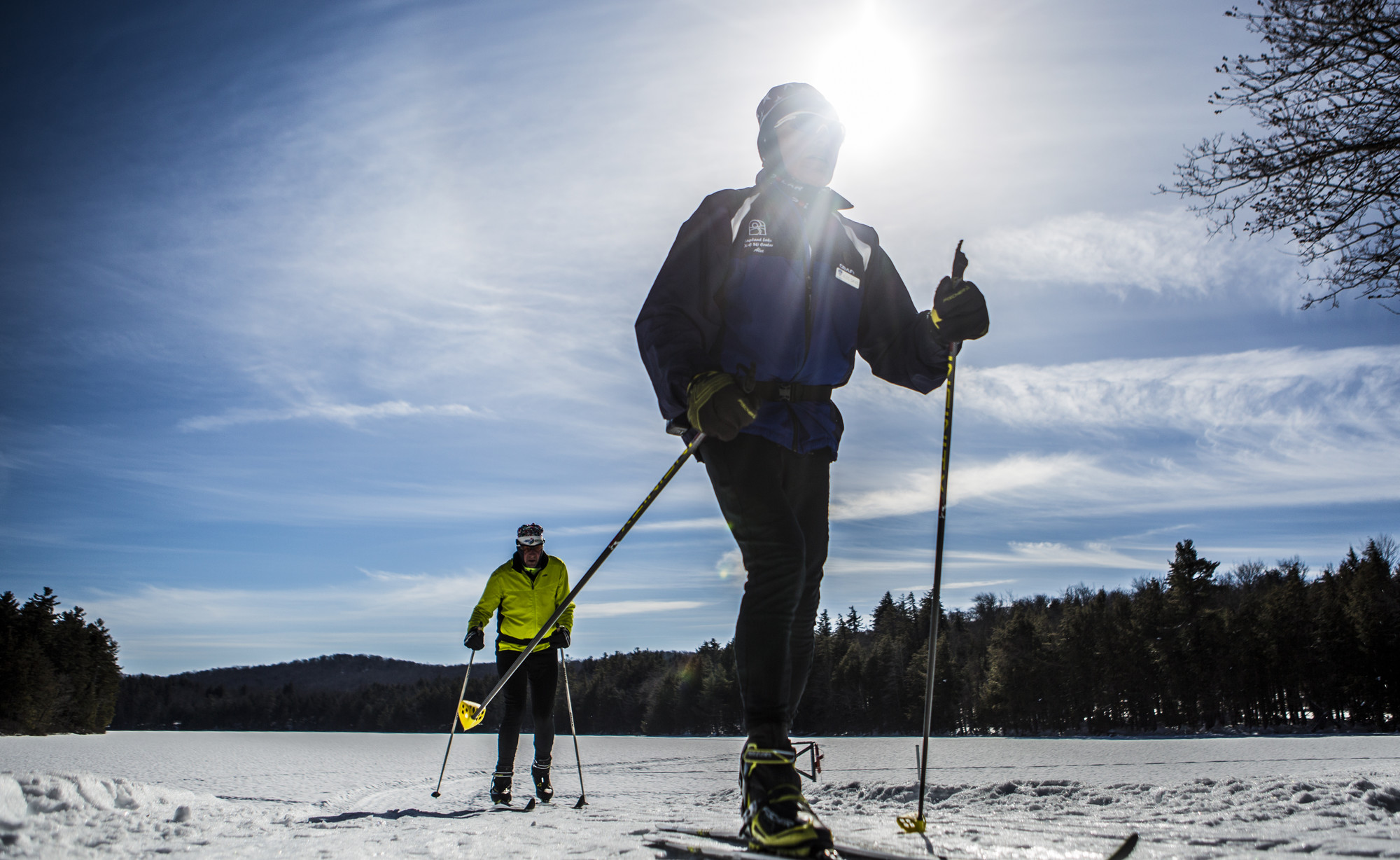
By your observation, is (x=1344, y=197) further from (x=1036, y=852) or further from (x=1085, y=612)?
(x=1085, y=612)

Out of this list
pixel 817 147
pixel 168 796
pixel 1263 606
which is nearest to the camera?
pixel 817 147

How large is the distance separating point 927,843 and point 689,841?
753mm

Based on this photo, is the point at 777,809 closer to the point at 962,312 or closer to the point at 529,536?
the point at 962,312

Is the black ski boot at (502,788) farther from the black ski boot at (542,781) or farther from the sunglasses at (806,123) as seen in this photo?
the sunglasses at (806,123)

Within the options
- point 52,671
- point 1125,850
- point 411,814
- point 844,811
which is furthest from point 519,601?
point 52,671

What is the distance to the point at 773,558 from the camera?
2445 mm

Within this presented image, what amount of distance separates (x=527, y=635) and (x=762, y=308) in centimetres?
447

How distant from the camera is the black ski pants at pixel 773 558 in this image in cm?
236

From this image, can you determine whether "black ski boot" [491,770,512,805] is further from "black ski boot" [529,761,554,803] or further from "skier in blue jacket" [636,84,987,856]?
"skier in blue jacket" [636,84,987,856]

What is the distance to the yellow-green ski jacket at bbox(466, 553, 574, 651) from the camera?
6301mm

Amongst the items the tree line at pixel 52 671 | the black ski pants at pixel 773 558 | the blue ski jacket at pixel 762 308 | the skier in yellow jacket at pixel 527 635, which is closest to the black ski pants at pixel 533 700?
the skier in yellow jacket at pixel 527 635

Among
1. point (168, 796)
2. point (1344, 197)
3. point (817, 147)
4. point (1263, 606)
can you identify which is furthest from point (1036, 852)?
point (1263, 606)

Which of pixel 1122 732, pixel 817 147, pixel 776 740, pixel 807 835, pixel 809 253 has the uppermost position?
pixel 817 147

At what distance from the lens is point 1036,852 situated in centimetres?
236
